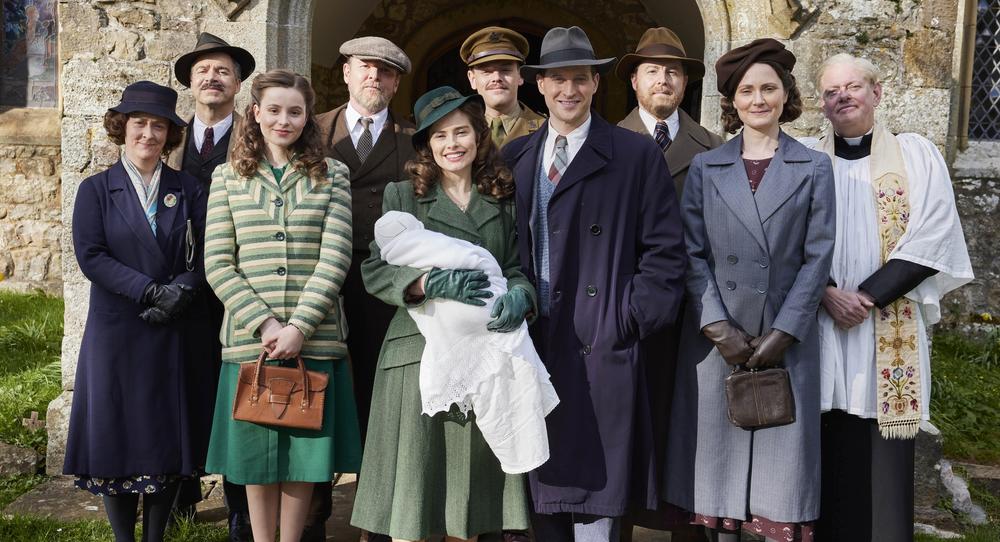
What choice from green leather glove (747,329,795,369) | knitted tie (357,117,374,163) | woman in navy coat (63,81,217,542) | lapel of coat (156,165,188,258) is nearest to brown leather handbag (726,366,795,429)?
green leather glove (747,329,795,369)

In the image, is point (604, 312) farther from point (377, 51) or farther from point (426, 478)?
point (377, 51)

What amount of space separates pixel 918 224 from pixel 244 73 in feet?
9.56

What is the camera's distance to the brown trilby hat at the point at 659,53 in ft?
12.3

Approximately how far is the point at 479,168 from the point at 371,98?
0.91 metres

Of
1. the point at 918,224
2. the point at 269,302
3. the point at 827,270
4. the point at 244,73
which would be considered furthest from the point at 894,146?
the point at 244,73

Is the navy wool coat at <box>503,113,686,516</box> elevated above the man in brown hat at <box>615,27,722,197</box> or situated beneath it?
situated beneath

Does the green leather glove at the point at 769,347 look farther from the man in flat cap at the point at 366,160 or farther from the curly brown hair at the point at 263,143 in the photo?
the curly brown hair at the point at 263,143

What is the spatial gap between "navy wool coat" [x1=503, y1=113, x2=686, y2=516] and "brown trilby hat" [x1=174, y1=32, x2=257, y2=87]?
1628mm

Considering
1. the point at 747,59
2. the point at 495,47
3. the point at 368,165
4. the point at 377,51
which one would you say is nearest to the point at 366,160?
the point at 368,165

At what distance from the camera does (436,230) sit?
2.92 meters

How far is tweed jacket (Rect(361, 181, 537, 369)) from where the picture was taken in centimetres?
289

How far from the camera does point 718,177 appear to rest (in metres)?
3.09

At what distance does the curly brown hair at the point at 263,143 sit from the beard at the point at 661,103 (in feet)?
4.56

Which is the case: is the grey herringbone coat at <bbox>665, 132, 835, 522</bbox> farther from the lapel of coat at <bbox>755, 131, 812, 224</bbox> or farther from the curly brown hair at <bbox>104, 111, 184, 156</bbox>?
the curly brown hair at <bbox>104, 111, 184, 156</bbox>
